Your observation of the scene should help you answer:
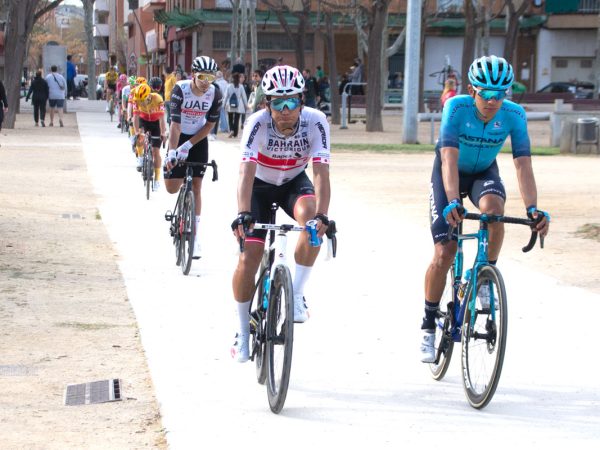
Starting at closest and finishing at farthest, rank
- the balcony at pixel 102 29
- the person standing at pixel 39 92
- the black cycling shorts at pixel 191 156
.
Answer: the black cycling shorts at pixel 191 156, the person standing at pixel 39 92, the balcony at pixel 102 29

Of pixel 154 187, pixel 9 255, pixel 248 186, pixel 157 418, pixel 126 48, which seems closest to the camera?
pixel 157 418

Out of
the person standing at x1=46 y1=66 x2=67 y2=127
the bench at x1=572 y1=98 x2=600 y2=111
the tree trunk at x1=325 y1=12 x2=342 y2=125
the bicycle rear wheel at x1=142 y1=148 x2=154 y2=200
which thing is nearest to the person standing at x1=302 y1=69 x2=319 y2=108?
the tree trunk at x1=325 y1=12 x2=342 y2=125

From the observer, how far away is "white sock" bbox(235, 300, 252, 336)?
716 centimetres

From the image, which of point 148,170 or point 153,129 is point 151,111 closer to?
point 153,129

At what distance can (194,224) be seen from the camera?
11461 mm

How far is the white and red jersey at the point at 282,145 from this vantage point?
7094 millimetres

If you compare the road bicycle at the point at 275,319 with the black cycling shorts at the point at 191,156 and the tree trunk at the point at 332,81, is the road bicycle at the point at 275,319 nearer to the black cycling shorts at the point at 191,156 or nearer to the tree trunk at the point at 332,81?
→ the black cycling shorts at the point at 191,156

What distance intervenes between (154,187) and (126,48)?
351 feet

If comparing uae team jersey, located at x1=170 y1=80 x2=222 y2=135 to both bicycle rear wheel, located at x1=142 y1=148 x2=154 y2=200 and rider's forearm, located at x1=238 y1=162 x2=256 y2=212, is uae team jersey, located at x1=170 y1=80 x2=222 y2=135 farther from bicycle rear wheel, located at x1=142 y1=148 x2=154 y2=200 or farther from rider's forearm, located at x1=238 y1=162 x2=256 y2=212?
bicycle rear wheel, located at x1=142 y1=148 x2=154 y2=200

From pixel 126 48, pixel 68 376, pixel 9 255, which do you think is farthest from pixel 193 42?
pixel 68 376

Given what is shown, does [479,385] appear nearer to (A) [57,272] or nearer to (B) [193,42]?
(A) [57,272]

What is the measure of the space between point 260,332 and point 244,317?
29cm

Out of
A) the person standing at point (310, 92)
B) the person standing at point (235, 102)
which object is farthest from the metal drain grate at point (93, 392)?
the person standing at point (310, 92)

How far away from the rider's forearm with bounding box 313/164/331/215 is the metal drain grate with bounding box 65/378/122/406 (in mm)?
1462
